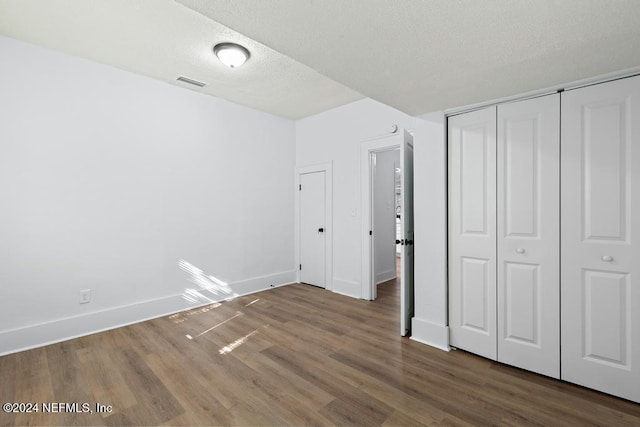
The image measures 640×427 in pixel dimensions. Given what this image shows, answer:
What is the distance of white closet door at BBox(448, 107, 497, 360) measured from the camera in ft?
8.51

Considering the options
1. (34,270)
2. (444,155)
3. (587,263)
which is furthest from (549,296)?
(34,270)

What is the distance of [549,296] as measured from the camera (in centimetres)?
232

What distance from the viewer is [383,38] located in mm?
1684

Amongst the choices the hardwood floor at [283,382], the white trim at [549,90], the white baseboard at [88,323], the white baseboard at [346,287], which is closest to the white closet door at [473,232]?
the white trim at [549,90]

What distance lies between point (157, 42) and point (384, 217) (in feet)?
13.2

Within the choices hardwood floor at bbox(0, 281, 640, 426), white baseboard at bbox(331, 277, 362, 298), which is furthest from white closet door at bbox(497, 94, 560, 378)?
white baseboard at bbox(331, 277, 362, 298)

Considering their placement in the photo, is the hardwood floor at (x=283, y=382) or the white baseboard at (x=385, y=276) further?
the white baseboard at (x=385, y=276)

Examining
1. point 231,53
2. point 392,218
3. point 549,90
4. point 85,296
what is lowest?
point 85,296

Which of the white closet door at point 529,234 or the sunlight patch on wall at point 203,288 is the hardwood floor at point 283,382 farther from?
the sunlight patch on wall at point 203,288

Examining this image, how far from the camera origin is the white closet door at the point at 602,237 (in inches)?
79.1

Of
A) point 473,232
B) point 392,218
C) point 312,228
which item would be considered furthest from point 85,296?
point 392,218

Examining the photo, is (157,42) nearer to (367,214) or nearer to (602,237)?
(367,214)

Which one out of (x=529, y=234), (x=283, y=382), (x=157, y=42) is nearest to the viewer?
(x=283, y=382)

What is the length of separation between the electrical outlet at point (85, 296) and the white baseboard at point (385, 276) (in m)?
4.02
